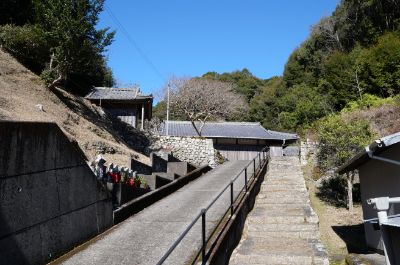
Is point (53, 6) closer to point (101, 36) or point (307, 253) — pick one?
point (101, 36)

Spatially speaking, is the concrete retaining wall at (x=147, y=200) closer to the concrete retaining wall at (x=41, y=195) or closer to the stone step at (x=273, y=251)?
the concrete retaining wall at (x=41, y=195)

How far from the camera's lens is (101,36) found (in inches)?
666

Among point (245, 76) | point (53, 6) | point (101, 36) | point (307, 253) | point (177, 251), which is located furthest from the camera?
point (245, 76)

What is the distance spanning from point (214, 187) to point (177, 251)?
547 centimetres

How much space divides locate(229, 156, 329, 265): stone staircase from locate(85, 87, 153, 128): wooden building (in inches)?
540

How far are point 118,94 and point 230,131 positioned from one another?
978 centimetres

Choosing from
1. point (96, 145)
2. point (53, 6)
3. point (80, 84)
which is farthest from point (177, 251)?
point (80, 84)

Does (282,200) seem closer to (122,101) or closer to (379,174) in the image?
(379,174)

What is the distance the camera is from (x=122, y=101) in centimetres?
2219

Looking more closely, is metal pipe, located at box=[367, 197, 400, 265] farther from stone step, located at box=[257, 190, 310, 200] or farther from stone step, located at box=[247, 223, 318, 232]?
stone step, located at box=[257, 190, 310, 200]

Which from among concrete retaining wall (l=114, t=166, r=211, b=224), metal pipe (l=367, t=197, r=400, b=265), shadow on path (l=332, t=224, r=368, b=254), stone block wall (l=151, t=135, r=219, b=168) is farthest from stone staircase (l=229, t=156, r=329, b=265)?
stone block wall (l=151, t=135, r=219, b=168)

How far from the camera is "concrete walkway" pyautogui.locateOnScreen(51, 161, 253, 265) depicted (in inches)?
168

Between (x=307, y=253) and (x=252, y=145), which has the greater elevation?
(x=252, y=145)

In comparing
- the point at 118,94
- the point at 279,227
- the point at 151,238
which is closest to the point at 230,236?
the point at 151,238
